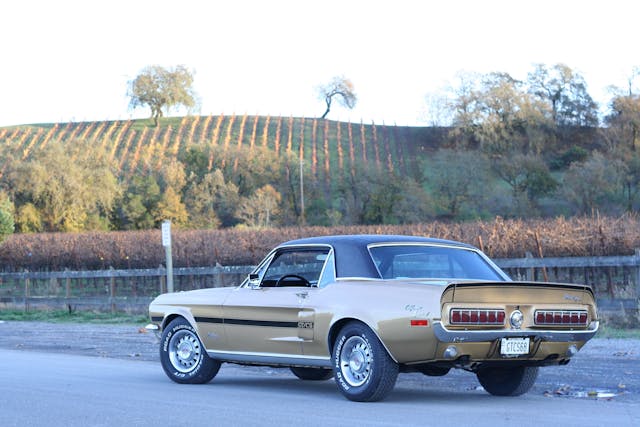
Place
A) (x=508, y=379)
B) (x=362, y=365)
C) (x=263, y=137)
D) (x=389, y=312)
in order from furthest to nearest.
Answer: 1. (x=263, y=137)
2. (x=508, y=379)
3. (x=362, y=365)
4. (x=389, y=312)

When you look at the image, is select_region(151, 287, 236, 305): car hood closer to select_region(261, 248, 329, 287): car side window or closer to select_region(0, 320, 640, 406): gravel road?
select_region(261, 248, 329, 287): car side window

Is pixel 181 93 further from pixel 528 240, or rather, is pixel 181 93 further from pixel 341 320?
pixel 341 320

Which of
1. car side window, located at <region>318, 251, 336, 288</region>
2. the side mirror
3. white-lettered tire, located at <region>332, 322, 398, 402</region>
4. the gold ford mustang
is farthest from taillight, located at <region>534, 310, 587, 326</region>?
the side mirror

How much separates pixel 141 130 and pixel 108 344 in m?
99.3

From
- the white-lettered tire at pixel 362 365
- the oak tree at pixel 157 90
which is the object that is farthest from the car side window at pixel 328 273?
the oak tree at pixel 157 90

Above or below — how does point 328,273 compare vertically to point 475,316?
above

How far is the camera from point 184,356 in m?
11.2

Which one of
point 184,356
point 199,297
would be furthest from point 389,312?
point 184,356

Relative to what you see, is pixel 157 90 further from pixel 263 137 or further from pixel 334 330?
pixel 334 330

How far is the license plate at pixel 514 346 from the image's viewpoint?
883 cm

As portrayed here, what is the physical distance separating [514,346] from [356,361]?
1450mm

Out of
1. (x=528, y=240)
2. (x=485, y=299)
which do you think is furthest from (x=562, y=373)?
(x=528, y=240)

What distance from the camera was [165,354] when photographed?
37.3 feet

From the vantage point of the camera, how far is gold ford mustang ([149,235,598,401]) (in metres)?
8.70
